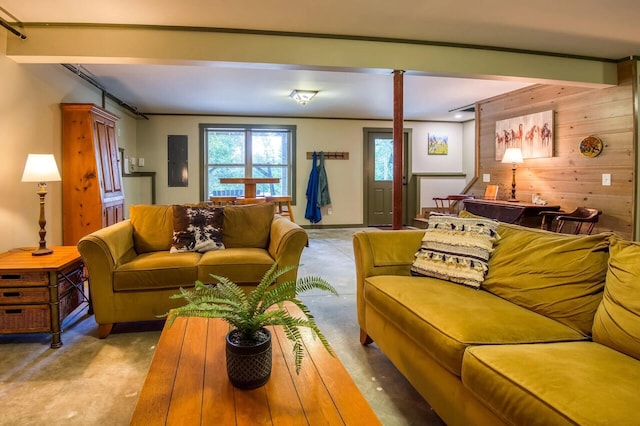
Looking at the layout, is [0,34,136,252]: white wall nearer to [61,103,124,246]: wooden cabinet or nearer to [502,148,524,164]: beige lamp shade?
[61,103,124,246]: wooden cabinet

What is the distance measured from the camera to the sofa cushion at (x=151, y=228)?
3098mm

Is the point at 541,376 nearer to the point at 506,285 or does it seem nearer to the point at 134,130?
the point at 506,285

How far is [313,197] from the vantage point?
7793 mm

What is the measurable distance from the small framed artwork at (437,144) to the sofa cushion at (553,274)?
21.3ft

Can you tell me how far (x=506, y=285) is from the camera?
198cm

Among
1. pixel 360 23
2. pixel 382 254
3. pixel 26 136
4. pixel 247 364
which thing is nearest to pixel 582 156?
pixel 360 23

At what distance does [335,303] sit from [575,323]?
1.92 meters

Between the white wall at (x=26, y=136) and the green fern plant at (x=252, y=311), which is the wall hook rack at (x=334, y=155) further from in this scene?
the green fern plant at (x=252, y=311)

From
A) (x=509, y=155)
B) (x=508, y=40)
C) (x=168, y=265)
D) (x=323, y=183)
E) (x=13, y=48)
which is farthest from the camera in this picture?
(x=323, y=183)

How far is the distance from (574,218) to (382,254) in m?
2.95

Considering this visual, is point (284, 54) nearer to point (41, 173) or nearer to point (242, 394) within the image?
point (41, 173)

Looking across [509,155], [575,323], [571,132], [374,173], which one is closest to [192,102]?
[374,173]

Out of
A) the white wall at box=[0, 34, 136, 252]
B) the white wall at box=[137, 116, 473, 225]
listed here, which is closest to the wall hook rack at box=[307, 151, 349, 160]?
the white wall at box=[137, 116, 473, 225]

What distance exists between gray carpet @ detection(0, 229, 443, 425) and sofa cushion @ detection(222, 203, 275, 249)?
30.9 inches
